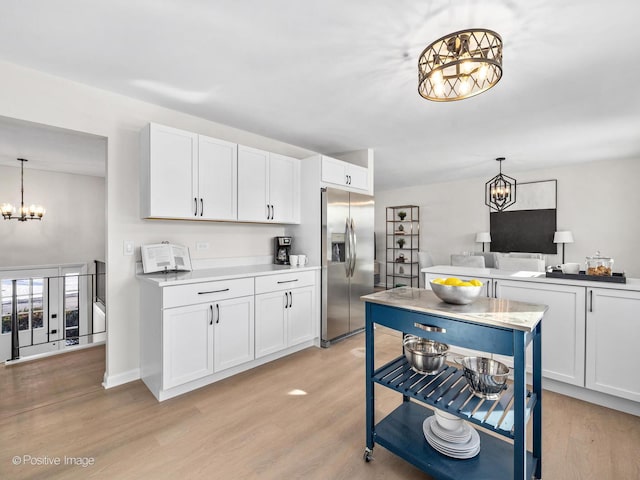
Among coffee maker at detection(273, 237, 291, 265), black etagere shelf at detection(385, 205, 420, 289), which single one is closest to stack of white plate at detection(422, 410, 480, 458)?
coffee maker at detection(273, 237, 291, 265)

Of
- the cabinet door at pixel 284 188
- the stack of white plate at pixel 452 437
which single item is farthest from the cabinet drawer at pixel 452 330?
the cabinet door at pixel 284 188

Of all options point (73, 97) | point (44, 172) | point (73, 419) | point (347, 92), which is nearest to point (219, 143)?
point (73, 97)

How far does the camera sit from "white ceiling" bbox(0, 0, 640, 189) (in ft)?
5.33

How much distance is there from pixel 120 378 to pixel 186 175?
6.22ft

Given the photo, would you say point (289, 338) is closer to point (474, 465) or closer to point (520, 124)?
point (474, 465)

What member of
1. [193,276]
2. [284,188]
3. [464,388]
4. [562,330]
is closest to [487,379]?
Answer: [464,388]

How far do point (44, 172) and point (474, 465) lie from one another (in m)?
7.13

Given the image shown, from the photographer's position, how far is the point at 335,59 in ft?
6.81

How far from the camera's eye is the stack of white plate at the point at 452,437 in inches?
60.2

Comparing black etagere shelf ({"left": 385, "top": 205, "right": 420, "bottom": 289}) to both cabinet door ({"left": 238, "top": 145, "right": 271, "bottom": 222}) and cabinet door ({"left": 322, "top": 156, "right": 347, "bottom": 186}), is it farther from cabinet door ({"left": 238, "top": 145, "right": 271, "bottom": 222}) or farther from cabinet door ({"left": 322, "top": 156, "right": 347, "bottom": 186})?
cabinet door ({"left": 238, "top": 145, "right": 271, "bottom": 222})

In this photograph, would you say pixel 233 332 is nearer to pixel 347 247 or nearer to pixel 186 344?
pixel 186 344

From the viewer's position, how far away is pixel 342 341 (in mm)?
3686

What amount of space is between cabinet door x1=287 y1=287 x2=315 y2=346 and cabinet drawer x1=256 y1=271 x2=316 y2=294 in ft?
0.26

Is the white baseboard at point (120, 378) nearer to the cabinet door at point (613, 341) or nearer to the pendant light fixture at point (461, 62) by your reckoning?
the pendant light fixture at point (461, 62)
